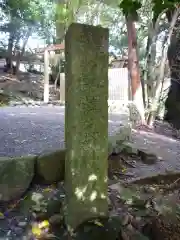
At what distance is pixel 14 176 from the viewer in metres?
2.33

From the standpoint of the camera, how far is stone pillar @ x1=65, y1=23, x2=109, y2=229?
1895 mm

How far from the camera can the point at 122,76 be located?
8.83 metres

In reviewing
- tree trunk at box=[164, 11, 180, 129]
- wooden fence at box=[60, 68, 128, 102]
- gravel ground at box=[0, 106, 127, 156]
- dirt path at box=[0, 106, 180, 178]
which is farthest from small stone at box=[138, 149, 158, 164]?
wooden fence at box=[60, 68, 128, 102]

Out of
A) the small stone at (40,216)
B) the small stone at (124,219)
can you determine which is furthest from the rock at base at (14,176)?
the small stone at (124,219)

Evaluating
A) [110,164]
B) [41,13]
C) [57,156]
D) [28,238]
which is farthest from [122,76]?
[28,238]

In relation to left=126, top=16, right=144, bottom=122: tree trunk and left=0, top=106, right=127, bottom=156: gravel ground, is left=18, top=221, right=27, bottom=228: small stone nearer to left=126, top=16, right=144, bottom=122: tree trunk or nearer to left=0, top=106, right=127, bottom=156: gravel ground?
left=0, top=106, right=127, bottom=156: gravel ground

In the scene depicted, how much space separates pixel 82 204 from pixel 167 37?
5.30 meters

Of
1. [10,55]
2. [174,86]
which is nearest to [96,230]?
[174,86]

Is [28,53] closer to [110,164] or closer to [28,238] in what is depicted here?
[110,164]

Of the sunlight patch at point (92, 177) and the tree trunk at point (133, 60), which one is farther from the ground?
the tree trunk at point (133, 60)

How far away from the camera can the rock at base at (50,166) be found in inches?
97.8

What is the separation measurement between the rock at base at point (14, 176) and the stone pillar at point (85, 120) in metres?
0.49

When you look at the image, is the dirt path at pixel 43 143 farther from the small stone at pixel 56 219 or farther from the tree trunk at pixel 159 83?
the tree trunk at pixel 159 83

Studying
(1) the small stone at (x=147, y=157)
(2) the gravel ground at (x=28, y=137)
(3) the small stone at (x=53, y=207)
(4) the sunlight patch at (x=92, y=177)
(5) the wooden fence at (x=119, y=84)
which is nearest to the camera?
(4) the sunlight patch at (x=92, y=177)
